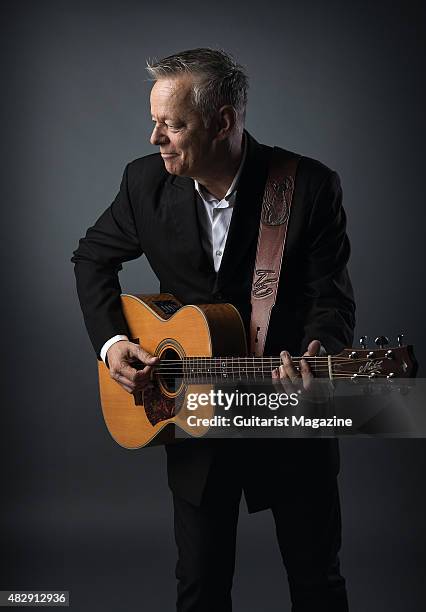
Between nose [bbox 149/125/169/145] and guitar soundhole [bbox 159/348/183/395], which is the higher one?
nose [bbox 149/125/169/145]

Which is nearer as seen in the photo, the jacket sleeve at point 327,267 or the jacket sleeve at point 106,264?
the jacket sleeve at point 327,267

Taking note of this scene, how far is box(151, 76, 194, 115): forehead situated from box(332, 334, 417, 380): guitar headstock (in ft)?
2.78

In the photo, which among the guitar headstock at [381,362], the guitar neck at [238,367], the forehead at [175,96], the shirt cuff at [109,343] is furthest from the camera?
the shirt cuff at [109,343]

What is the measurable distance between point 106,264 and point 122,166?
1.66 meters

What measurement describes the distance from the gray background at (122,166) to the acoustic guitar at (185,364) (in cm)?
153

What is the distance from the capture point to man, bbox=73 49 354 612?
2.92m

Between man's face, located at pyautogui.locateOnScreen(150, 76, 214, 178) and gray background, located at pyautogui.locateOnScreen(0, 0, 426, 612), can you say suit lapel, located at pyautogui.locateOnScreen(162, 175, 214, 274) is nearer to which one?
man's face, located at pyautogui.locateOnScreen(150, 76, 214, 178)

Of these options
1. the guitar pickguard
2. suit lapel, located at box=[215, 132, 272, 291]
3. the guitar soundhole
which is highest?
suit lapel, located at box=[215, 132, 272, 291]

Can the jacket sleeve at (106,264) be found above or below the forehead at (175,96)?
below

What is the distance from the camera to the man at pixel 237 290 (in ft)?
9.57

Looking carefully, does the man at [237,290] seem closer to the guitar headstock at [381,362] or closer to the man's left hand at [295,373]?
the man's left hand at [295,373]

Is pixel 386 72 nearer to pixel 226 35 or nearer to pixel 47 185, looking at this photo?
pixel 226 35

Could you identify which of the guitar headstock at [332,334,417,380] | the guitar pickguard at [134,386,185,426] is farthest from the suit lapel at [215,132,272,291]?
the guitar headstock at [332,334,417,380]

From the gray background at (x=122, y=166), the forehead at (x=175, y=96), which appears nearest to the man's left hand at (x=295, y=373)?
the forehead at (x=175, y=96)
